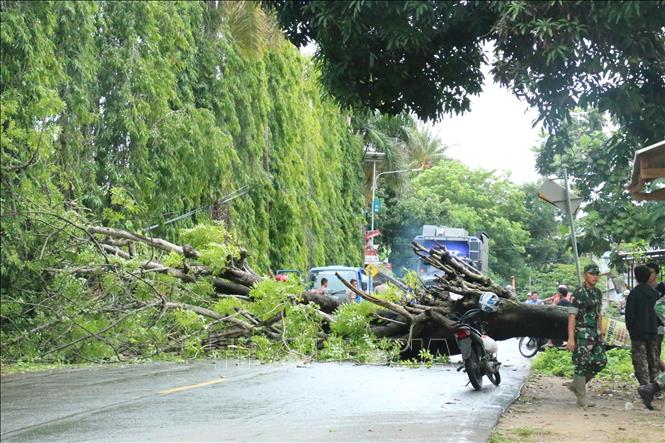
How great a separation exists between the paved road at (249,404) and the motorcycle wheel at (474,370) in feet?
0.56

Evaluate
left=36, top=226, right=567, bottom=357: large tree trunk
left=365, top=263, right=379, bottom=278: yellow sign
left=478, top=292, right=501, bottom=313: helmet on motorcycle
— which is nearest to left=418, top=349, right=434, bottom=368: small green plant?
left=36, top=226, right=567, bottom=357: large tree trunk

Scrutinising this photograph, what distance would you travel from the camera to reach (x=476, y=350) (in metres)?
12.4

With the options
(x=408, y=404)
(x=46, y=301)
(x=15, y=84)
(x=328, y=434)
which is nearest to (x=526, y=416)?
(x=408, y=404)

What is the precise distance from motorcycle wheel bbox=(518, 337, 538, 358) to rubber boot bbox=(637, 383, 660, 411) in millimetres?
11016

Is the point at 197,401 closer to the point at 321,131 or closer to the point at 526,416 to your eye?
the point at 526,416

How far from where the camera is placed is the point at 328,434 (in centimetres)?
823

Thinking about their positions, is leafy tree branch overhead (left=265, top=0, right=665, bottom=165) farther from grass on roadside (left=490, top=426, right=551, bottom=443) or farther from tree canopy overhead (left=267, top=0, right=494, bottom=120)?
grass on roadside (left=490, top=426, right=551, bottom=443)

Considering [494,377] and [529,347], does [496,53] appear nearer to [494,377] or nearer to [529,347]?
[494,377]

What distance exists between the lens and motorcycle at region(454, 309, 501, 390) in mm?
12078

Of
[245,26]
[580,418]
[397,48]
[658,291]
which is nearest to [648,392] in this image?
[580,418]

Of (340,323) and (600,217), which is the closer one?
(340,323)

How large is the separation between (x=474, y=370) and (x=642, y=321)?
7.05 feet

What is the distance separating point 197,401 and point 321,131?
31.2 m

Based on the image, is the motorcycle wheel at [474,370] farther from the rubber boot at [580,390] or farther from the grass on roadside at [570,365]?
the grass on roadside at [570,365]
